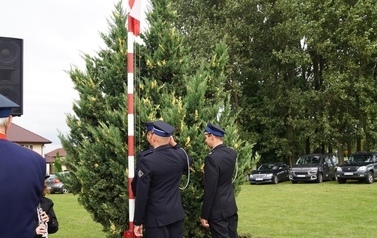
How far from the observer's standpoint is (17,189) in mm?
3125

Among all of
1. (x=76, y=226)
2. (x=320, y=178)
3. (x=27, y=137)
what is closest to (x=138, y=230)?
(x=76, y=226)

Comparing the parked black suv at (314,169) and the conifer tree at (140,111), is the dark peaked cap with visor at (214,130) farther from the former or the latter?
the parked black suv at (314,169)

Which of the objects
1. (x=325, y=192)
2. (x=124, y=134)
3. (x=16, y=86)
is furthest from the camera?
(x=325, y=192)

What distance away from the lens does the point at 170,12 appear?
25.1 feet

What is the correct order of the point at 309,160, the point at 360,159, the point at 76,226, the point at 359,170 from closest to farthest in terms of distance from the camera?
the point at 76,226
the point at 359,170
the point at 360,159
the point at 309,160

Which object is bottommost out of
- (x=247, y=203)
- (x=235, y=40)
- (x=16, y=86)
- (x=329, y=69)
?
(x=247, y=203)

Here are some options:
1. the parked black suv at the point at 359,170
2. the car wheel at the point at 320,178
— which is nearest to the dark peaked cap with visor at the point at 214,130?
the parked black suv at the point at 359,170

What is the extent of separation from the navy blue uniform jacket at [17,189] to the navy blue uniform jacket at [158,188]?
2.10m

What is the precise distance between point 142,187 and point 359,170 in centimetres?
2274

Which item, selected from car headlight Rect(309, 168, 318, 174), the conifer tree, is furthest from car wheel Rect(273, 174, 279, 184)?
the conifer tree

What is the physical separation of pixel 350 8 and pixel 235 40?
7759 mm

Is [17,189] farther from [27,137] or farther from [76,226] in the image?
[27,137]

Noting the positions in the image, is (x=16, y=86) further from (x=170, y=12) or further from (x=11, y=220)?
(x=11, y=220)

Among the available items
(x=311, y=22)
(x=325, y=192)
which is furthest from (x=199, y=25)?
(x=325, y=192)
